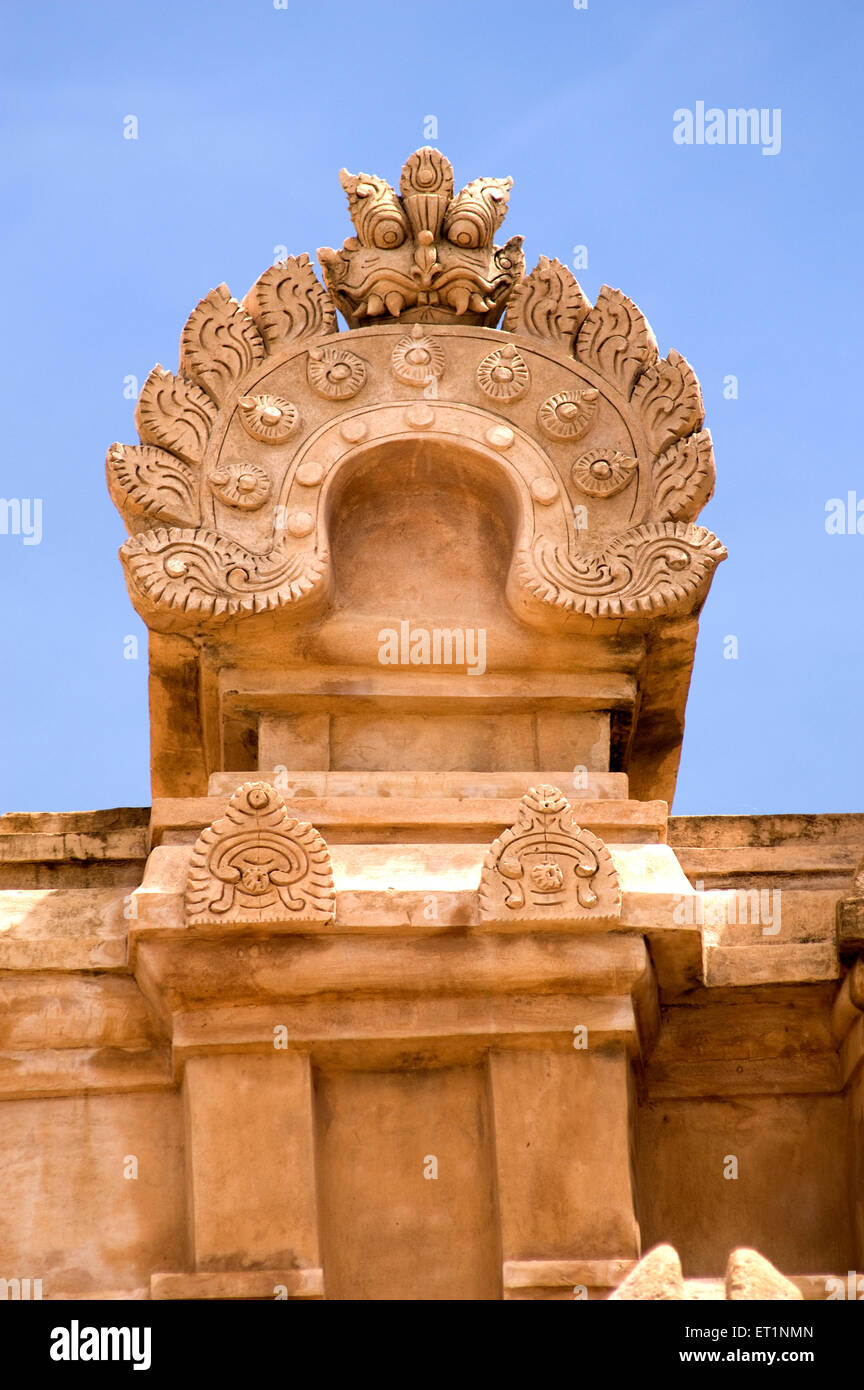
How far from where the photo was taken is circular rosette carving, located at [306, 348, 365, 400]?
12492 millimetres

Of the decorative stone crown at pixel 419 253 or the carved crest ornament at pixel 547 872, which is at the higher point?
the decorative stone crown at pixel 419 253

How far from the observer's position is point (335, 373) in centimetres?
1250

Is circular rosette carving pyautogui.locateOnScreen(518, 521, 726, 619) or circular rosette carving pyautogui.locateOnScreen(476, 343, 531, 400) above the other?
circular rosette carving pyautogui.locateOnScreen(476, 343, 531, 400)

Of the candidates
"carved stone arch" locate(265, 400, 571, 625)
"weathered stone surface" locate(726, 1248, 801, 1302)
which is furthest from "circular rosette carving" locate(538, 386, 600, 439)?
"weathered stone surface" locate(726, 1248, 801, 1302)

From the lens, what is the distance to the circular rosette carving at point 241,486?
1218cm

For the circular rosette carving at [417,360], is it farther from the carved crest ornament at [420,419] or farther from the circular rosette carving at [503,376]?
the circular rosette carving at [503,376]

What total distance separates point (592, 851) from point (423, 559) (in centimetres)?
280

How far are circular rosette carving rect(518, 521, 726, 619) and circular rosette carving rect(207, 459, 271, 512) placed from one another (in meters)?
1.43

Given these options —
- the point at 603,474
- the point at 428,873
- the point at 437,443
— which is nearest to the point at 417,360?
the point at 437,443

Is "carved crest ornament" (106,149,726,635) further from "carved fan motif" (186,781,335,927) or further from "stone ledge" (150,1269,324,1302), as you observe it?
"stone ledge" (150,1269,324,1302)

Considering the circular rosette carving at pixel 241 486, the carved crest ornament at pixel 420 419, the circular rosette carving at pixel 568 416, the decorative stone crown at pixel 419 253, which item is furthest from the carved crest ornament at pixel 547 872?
the decorative stone crown at pixel 419 253

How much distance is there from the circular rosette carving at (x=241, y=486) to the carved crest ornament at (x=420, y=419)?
0.04 ft

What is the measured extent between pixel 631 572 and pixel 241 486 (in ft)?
6.90

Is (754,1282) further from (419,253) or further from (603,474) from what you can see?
(419,253)
